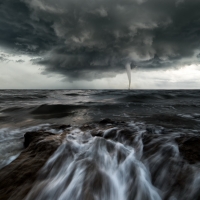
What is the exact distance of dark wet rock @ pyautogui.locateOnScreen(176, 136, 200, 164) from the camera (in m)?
2.48

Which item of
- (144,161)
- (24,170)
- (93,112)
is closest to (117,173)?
(144,161)

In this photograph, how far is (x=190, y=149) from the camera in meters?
2.80

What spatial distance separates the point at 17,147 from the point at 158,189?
12.1 ft

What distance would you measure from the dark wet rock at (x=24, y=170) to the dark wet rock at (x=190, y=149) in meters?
2.63

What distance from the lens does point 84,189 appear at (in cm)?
199

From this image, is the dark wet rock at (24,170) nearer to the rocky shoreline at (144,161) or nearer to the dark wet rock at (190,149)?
the rocky shoreline at (144,161)

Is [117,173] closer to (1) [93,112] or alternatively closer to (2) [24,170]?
(2) [24,170]

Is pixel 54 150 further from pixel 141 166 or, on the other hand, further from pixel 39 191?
pixel 141 166

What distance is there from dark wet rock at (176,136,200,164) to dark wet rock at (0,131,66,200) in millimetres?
2635

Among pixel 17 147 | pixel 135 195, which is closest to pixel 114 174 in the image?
pixel 135 195

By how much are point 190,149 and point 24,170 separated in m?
3.12

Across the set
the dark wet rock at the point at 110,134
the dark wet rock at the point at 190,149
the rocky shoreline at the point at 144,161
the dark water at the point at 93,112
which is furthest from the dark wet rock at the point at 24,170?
the dark water at the point at 93,112

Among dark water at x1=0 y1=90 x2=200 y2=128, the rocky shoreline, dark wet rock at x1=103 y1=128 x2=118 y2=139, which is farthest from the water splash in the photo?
dark water at x1=0 y1=90 x2=200 y2=128

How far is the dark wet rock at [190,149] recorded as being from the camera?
2476 millimetres
